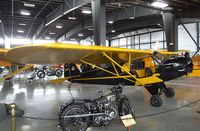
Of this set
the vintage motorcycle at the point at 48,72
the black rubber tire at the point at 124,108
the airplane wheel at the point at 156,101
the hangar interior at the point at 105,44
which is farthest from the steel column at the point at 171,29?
the black rubber tire at the point at 124,108

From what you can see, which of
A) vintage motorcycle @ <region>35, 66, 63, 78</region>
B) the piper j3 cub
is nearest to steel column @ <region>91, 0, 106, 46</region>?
the piper j3 cub

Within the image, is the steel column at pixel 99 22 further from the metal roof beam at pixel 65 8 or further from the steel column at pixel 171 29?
the steel column at pixel 171 29

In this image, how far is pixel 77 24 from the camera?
22.3 m

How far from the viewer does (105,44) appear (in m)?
10.6

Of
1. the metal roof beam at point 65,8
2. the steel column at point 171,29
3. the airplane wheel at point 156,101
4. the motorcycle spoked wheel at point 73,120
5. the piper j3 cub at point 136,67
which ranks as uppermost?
the metal roof beam at point 65,8

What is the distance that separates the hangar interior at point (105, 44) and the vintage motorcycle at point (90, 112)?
0.86ft

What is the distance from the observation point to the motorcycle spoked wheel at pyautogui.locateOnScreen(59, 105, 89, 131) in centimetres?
362

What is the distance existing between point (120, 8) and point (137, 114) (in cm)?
1216

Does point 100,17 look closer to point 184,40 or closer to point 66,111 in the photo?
point 66,111

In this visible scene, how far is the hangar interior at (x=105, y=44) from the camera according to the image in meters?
4.55

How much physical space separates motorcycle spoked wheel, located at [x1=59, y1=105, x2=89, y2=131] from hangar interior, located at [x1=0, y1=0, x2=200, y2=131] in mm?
249

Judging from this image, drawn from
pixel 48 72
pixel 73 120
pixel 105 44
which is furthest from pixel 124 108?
pixel 48 72

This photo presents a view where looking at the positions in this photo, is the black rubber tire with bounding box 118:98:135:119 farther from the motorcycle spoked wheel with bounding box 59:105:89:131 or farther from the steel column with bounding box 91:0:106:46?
the steel column with bounding box 91:0:106:46

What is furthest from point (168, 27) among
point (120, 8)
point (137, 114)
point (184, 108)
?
point (137, 114)
